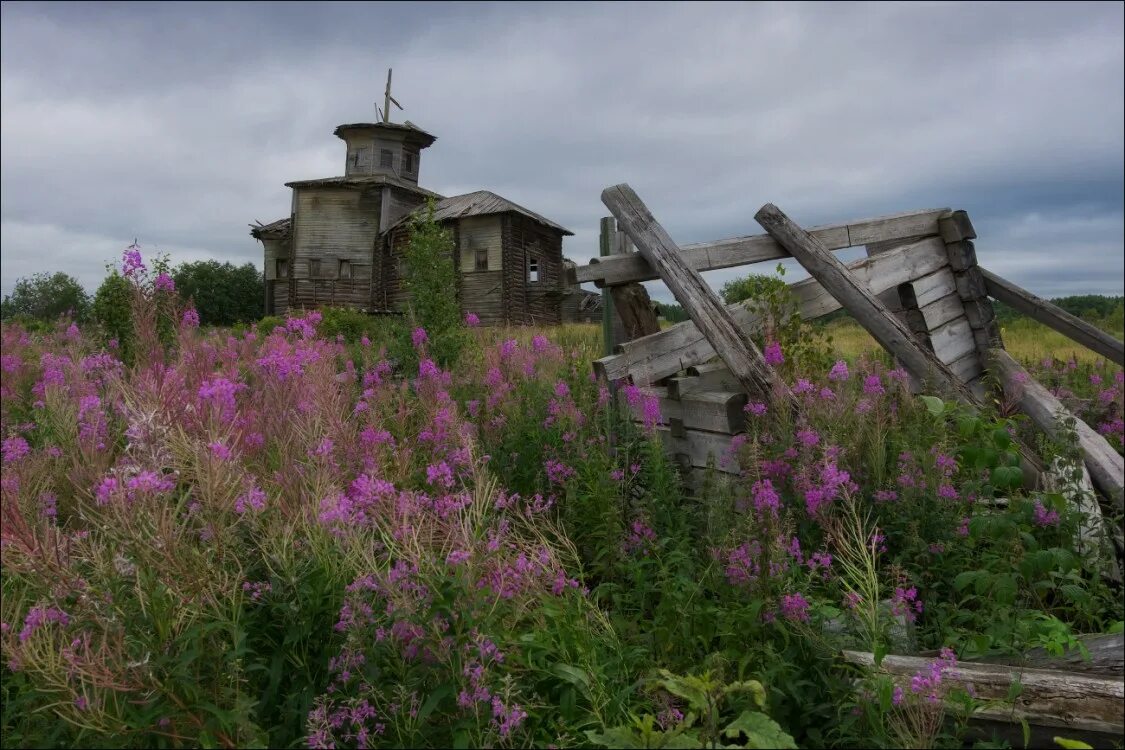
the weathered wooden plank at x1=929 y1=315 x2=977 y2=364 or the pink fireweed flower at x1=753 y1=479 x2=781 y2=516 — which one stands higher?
the weathered wooden plank at x1=929 y1=315 x2=977 y2=364

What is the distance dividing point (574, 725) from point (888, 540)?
270 centimetres

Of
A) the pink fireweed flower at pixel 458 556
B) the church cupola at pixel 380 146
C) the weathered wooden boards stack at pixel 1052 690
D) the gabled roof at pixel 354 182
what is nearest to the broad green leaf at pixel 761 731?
the weathered wooden boards stack at pixel 1052 690

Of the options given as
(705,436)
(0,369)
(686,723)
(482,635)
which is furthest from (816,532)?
(0,369)

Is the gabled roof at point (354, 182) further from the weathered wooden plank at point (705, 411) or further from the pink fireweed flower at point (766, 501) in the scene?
the pink fireweed flower at point (766, 501)

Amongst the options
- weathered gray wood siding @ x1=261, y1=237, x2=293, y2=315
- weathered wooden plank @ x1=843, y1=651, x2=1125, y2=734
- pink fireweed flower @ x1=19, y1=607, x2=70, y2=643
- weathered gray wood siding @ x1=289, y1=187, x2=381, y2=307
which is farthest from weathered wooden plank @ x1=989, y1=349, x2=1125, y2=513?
weathered gray wood siding @ x1=261, y1=237, x2=293, y2=315

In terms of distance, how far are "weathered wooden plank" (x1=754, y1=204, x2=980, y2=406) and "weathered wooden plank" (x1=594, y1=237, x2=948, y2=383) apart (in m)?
0.40

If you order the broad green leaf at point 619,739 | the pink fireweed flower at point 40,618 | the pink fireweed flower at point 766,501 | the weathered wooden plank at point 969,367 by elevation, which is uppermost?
the weathered wooden plank at point 969,367

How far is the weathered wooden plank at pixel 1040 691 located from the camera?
2854 millimetres

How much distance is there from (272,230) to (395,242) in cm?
780

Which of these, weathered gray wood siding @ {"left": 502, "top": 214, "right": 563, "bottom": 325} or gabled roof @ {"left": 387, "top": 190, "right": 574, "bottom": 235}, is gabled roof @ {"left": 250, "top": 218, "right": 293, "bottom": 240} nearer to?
gabled roof @ {"left": 387, "top": 190, "right": 574, "bottom": 235}

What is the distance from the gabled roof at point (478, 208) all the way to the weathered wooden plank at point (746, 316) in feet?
81.8

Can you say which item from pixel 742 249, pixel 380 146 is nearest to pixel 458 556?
pixel 742 249

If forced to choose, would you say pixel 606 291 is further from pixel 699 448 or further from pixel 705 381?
pixel 699 448

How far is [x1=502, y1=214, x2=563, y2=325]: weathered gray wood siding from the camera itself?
31859 mm
